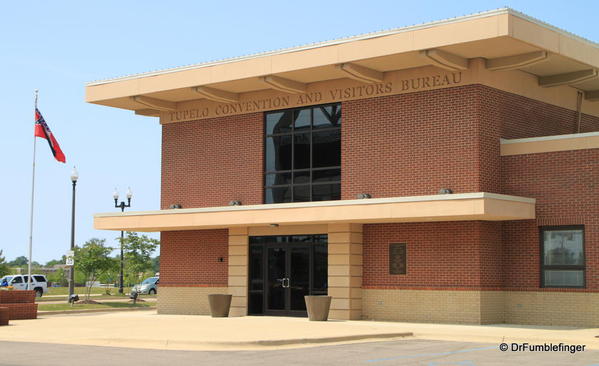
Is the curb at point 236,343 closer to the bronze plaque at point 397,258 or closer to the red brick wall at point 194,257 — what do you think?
the bronze plaque at point 397,258

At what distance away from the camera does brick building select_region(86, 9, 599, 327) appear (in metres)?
26.8

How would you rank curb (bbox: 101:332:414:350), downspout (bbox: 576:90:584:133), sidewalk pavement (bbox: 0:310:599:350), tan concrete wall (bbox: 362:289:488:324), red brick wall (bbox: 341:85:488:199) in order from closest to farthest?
curb (bbox: 101:332:414:350) → sidewalk pavement (bbox: 0:310:599:350) → tan concrete wall (bbox: 362:289:488:324) → red brick wall (bbox: 341:85:488:199) → downspout (bbox: 576:90:584:133)

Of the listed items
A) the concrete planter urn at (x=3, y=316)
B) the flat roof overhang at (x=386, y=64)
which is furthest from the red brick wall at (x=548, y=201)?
the concrete planter urn at (x=3, y=316)

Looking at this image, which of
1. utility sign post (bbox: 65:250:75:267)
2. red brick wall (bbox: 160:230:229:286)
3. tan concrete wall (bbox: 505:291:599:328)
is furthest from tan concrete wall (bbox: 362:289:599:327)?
utility sign post (bbox: 65:250:75:267)

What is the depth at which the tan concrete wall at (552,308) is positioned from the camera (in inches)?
1038

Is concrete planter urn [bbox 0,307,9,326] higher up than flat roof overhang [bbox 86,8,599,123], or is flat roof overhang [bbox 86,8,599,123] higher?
flat roof overhang [bbox 86,8,599,123]

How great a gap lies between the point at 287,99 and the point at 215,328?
10.2m

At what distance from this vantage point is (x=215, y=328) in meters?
24.4

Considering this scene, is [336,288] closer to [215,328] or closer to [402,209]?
[402,209]

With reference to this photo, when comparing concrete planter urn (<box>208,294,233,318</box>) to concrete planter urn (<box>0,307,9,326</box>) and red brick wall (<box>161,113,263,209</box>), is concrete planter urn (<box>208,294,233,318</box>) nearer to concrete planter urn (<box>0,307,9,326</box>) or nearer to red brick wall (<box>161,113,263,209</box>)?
red brick wall (<box>161,113,263,209</box>)

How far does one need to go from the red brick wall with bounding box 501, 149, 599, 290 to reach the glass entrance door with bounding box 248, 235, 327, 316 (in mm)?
6451

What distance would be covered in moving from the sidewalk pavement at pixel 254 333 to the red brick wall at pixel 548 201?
6.85 feet

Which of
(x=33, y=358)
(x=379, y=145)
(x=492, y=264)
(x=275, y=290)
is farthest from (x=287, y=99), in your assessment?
(x=33, y=358)

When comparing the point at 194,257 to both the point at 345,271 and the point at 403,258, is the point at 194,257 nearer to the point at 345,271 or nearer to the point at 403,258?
the point at 345,271
